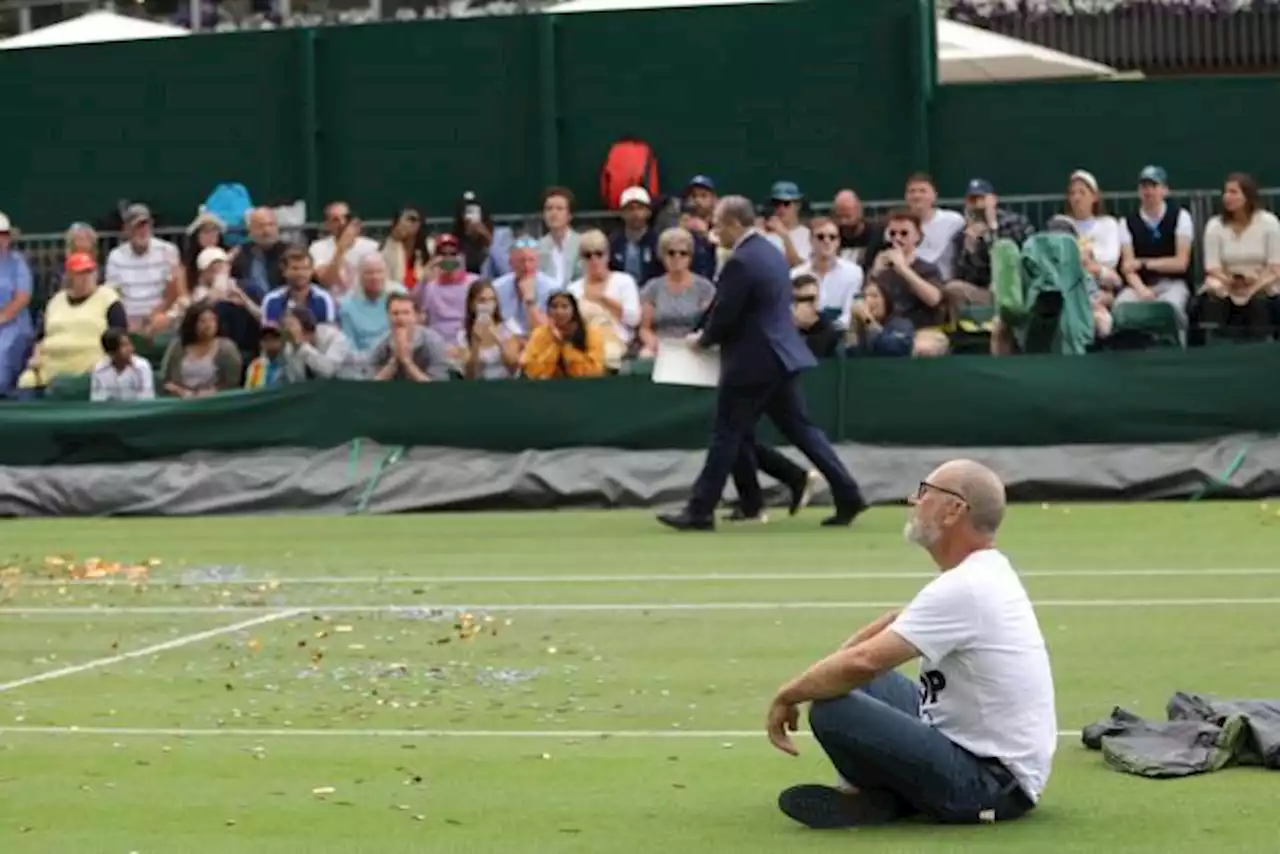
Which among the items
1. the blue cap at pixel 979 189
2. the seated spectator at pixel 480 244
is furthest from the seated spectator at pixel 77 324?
the blue cap at pixel 979 189

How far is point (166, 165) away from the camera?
27.6m

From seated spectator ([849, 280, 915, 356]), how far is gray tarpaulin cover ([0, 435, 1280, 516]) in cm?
125

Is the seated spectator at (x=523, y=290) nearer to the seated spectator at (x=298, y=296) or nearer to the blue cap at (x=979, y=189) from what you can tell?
the seated spectator at (x=298, y=296)

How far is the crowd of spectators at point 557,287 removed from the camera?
867 inches

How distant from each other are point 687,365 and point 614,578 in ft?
10.0

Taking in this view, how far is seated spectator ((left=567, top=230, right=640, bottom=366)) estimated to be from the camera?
22672 millimetres

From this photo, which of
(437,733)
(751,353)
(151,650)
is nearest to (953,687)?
(437,733)

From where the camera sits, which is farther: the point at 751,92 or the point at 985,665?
the point at 751,92

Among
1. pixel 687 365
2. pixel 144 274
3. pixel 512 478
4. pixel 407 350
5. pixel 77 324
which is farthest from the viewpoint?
pixel 144 274

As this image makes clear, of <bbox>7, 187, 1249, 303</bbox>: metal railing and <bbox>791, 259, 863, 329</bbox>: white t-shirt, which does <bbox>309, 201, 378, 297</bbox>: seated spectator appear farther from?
<bbox>791, 259, 863, 329</bbox>: white t-shirt

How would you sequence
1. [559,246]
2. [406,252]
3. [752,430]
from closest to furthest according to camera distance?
[752,430], [559,246], [406,252]

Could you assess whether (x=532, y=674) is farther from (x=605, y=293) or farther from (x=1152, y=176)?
(x=1152, y=176)

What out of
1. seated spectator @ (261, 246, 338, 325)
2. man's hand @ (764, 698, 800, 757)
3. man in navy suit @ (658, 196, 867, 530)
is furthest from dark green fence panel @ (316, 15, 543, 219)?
man's hand @ (764, 698, 800, 757)

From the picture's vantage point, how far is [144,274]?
25.3 meters
